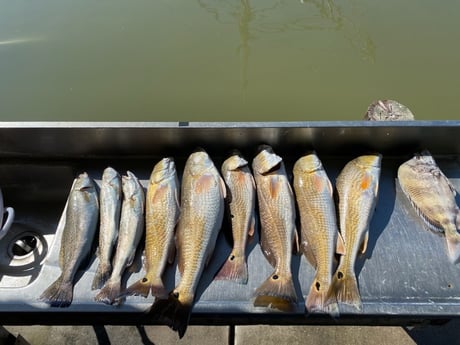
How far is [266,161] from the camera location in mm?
2445

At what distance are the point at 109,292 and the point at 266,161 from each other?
122 centimetres

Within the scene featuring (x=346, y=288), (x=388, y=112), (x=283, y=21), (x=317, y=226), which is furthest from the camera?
(x=283, y=21)

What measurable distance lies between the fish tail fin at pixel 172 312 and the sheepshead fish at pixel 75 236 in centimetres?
48

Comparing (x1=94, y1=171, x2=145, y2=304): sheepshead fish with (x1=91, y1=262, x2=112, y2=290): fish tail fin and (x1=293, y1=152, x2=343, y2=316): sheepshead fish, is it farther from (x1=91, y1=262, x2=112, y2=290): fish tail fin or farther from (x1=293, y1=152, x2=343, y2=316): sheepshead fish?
(x1=293, y1=152, x2=343, y2=316): sheepshead fish

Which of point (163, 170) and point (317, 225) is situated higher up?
point (163, 170)

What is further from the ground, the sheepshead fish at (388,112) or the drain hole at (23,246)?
the sheepshead fish at (388,112)

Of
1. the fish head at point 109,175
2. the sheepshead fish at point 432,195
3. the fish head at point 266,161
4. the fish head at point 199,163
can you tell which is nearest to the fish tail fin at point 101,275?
the fish head at point 109,175

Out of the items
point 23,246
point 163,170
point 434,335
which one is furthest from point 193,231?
point 434,335

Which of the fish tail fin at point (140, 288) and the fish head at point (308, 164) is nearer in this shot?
the fish tail fin at point (140, 288)

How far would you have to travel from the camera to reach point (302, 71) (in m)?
5.43

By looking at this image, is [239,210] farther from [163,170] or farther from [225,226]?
[163,170]

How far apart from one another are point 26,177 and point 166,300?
1637 millimetres

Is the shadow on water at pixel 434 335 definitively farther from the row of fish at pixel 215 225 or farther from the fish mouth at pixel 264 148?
the fish mouth at pixel 264 148

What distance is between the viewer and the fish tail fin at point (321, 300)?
1.88 metres
